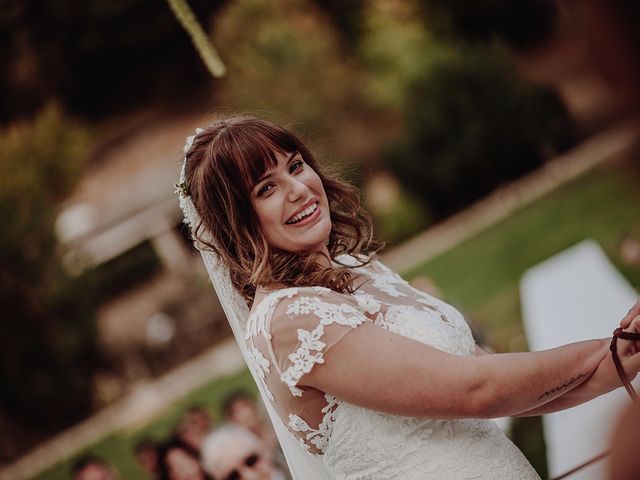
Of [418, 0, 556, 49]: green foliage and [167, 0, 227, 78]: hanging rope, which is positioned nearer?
[167, 0, 227, 78]: hanging rope

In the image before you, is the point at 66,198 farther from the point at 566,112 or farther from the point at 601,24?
the point at 601,24

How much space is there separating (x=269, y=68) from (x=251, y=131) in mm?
17083

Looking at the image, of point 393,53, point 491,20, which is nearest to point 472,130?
point 393,53

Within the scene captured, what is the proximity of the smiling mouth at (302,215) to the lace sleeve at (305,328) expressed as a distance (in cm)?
20

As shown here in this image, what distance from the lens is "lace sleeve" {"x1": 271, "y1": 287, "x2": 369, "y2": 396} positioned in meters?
1.75

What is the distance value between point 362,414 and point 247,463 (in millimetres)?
3437

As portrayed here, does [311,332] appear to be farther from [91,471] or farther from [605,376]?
[91,471]

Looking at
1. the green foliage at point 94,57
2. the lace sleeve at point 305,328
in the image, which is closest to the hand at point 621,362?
the lace sleeve at point 305,328

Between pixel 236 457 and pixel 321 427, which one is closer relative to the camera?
pixel 321 427

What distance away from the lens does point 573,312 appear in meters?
7.53

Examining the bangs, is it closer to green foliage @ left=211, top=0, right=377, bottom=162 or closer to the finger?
the finger

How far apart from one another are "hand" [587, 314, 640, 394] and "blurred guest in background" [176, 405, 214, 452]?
4500mm

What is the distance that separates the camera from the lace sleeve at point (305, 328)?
1.75m

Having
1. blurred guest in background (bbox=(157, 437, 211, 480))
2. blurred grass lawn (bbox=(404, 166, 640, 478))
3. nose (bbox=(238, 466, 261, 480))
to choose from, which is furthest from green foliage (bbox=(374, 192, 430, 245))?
nose (bbox=(238, 466, 261, 480))
